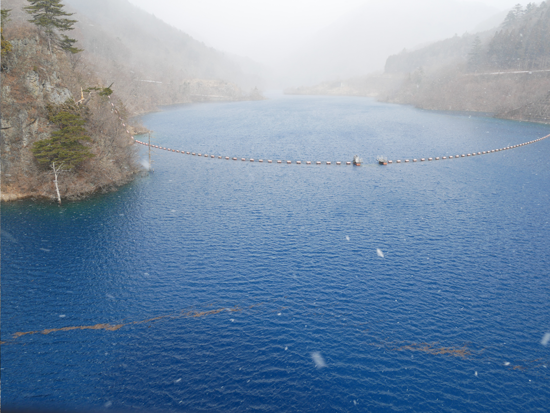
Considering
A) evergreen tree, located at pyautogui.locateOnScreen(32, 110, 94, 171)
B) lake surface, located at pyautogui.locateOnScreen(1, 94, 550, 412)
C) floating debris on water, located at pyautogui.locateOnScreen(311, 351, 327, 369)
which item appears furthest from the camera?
evergreen tree, located at pyautogui.locateOnScreen(32, 110, 94, 171)

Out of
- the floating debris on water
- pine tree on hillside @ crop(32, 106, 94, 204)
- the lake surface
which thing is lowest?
the floating debris on water

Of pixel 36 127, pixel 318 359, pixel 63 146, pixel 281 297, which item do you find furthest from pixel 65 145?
pixel 318 359

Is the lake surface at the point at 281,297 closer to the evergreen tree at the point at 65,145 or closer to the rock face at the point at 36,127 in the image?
the rock face at the point at 36,127

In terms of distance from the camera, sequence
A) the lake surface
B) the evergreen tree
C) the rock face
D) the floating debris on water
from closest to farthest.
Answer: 1. the lake surface
2. the floating debris on water
3. the evergreen tree
4. the rock face

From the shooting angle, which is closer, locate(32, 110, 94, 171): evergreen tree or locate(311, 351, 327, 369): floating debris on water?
locate(311, 351, 327, 369): floating debris on water

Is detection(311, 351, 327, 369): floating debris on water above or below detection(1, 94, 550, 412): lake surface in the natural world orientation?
below

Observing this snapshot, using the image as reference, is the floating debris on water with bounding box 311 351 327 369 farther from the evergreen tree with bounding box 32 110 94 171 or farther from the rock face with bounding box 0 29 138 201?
the evergreen tree with bounding box 32 110 94 171

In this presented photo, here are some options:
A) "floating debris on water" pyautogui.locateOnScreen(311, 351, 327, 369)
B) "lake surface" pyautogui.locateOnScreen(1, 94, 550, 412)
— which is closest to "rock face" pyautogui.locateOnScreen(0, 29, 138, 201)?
"lake surface" pyautogui.locateOnScreen(1, 94, 550, 412)
